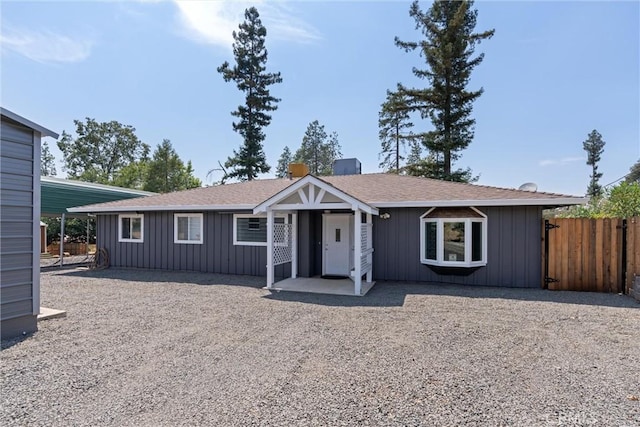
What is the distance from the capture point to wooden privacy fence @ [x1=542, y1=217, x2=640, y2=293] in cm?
739

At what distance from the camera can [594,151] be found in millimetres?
43000

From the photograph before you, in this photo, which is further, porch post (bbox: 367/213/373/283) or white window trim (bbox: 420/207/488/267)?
porch post (bbox: 367/213/373/283)

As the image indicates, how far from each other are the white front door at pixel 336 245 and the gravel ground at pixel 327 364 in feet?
10.2

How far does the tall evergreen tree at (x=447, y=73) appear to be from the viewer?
17281mm

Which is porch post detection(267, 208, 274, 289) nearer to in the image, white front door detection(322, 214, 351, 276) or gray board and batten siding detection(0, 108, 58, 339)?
white front door detection(322, 214, 351, 276)

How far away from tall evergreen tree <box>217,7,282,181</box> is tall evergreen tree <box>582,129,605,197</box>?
43382 mm

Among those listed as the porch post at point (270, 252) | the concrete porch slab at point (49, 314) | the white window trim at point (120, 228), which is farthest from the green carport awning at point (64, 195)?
the porch post at point (270, 252)

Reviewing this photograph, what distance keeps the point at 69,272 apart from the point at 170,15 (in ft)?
29.0

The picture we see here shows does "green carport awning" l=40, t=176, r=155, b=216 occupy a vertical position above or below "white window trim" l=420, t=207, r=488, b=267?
above

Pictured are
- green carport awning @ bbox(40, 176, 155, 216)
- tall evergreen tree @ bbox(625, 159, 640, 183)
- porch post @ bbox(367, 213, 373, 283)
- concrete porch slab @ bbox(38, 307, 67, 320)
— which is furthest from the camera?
tall evergreen tree @ bbox(625, 159, 640, 183)

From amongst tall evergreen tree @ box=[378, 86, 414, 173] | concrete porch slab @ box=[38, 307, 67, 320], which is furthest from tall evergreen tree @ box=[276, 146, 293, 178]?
concrete porch slab @ box=[38, 307, 67, 320]

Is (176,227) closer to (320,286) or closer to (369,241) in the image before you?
(320,286)

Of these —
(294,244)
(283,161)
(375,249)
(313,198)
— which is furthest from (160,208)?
(283,161)

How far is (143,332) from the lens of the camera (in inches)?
187
